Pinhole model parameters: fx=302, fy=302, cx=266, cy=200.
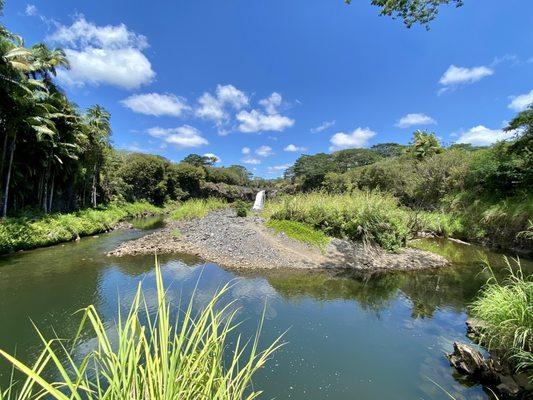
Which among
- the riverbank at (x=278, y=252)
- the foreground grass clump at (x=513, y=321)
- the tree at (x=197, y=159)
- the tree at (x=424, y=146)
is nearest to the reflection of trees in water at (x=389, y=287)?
the riverbank at (x=278, y=252)

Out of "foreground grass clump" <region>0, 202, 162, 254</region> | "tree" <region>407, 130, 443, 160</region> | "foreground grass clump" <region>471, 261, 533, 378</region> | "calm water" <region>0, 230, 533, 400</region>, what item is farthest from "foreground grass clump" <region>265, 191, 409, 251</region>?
"tree" <region>407, 130, 443, 160</region>

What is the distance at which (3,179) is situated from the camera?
14.9 metres

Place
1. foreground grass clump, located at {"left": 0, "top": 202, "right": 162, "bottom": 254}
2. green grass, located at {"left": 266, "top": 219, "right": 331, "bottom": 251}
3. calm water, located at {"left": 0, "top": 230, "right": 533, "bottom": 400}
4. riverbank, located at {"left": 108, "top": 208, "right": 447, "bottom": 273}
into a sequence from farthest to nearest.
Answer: green grass, located at {"left": 266, "top": 219, "right": 331, "bottom": 251}
foreground grass clump, located at {"left": 0, "top": 202, "right": 162, "bottom": 254}
riverbank, located at {"left": 108, "top": 208, "right": 447, "bottom": 273}
calm water, located at {"left": 0, "top": 230, "right": 533, "bottom": 400}

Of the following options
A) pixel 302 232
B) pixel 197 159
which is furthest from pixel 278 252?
pixel 197 159

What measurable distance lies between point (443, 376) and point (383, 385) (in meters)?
1.08

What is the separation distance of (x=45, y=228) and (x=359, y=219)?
47.0ft

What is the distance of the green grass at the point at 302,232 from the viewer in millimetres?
12643

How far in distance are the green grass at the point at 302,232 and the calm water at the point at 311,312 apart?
243 cm

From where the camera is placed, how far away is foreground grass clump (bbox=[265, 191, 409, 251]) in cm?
1271

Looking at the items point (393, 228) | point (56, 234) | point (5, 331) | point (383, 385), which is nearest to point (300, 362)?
point (383, 385)

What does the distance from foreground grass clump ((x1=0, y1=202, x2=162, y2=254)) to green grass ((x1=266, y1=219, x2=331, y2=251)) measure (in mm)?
10144

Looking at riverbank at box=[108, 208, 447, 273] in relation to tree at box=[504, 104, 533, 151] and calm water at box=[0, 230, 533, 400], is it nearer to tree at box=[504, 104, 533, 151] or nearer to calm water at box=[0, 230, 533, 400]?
calm water at box=[0, 230, 533, 400]

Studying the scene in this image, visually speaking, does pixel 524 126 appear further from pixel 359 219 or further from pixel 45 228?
pixel 45 228

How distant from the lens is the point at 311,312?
7.23m
